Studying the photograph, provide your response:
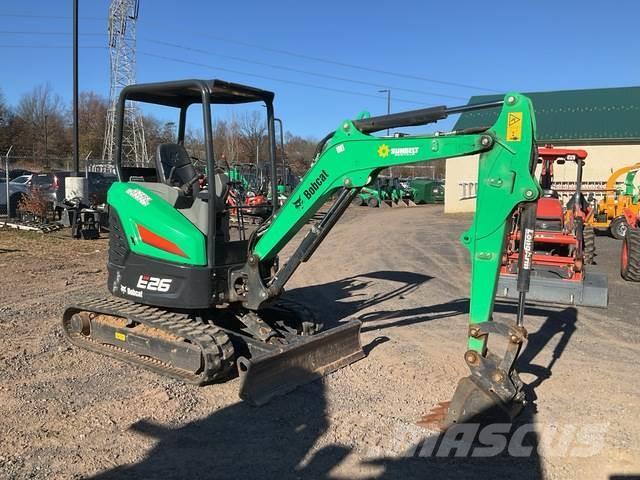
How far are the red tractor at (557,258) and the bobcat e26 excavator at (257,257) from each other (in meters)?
3.06

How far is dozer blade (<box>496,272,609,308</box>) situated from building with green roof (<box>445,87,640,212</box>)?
1671cm

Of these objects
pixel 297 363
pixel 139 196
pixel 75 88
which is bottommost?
pixel 297 363

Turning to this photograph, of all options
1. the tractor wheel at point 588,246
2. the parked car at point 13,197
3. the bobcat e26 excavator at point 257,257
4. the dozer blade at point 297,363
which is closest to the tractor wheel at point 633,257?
the tractor wheel at point 588,246

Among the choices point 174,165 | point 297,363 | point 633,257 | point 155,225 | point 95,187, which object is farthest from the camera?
point 95,187

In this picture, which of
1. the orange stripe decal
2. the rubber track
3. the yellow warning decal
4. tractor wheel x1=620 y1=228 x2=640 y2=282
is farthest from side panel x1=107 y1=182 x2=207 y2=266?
tractor wheel x1=620 y1=228 x2=640 y2=282

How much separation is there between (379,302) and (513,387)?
4527 mm

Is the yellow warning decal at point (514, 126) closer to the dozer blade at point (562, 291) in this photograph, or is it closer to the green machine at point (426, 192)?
the dozer blade at point (562, 291)

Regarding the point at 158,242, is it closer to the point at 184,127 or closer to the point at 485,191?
the point at 184,127

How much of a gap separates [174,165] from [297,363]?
8.21ft

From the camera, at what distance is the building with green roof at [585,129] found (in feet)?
82.6

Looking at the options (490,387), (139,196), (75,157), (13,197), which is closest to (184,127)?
(139,196)

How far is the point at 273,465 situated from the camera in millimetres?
3861

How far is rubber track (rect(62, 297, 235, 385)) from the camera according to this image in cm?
503

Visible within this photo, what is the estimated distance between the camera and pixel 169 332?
5.34 metres
